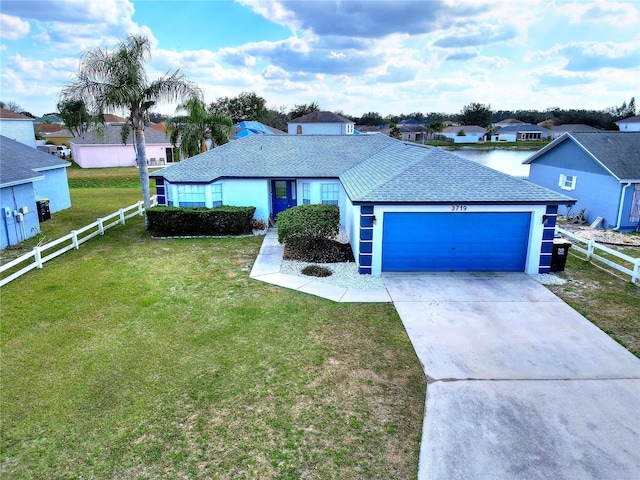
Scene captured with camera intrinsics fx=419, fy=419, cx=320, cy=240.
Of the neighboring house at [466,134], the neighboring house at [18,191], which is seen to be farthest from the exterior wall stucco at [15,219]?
the neighboring house at [466,134]

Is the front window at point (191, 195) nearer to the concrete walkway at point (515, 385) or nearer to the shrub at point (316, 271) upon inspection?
the shrub at point (316, 271)

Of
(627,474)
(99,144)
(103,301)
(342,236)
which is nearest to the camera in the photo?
(627,474)

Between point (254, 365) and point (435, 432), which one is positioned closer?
point (435, 432)

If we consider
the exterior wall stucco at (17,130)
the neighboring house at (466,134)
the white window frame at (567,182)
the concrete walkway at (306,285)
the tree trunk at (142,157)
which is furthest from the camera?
the neighboring house at (466,134)

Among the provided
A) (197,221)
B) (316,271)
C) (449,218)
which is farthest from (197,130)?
(449,218)

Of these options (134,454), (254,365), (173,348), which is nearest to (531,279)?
(254,365)

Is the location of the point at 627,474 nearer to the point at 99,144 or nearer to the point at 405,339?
the point at 405,339

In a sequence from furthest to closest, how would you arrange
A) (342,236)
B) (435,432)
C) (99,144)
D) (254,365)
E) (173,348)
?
(99,144) → (342,236) → (173,348) → (254,365) → (435,432)
